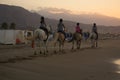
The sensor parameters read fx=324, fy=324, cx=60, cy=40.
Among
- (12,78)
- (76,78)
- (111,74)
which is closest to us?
(12,78)

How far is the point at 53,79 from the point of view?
12414 millimetres

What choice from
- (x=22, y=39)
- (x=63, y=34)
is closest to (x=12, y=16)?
(x=22, y=39)

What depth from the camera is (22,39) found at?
42.6 metres

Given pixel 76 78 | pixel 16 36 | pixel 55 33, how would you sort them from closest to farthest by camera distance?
pixel 76 78
pixel 55 33
pixel 16 36

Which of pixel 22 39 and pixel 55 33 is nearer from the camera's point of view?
pixel 55 33

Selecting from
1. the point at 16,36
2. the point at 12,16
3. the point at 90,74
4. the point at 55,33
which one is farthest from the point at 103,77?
the point at 12,16

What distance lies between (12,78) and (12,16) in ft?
620

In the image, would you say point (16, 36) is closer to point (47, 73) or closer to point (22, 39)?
point (22, 39)

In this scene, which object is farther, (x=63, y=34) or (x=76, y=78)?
(x=63, y=34)

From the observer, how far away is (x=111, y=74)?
15.1 metres

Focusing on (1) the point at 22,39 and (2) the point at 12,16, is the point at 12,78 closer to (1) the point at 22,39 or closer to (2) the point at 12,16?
(1) the point at 22,39

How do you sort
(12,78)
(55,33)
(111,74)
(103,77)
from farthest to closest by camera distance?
(55,33)
(111,74)
(103,77)
(12,78)

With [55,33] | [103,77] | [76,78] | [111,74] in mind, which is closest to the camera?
[76,78]

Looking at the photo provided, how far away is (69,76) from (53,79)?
1.25 meters
